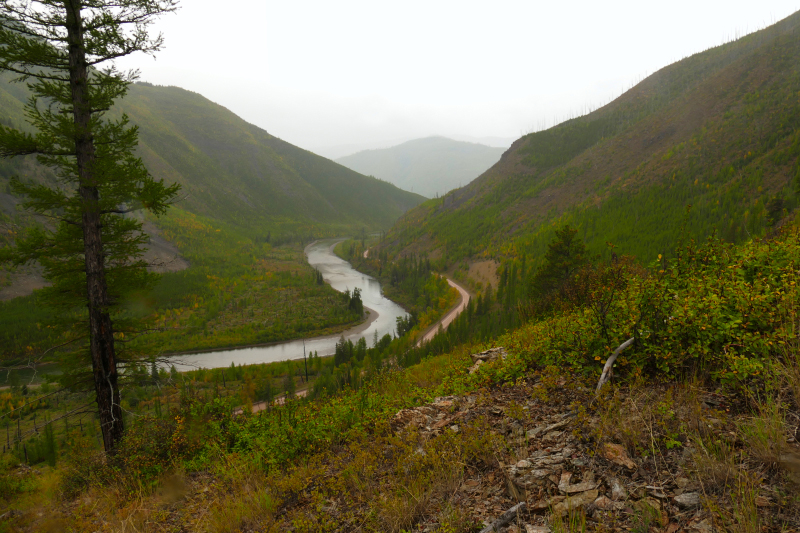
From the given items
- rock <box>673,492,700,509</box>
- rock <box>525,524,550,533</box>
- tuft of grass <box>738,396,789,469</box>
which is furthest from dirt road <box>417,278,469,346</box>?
rock <box>673,492,700,509</box>

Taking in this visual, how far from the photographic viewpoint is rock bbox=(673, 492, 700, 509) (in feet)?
10.9

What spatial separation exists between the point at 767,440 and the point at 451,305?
197 ft

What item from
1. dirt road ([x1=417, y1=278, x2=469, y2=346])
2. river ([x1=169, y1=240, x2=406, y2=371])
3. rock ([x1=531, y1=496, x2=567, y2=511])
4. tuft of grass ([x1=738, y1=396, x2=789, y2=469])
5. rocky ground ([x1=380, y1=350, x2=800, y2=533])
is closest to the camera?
rocky ground ([x1=380, y1=350, x2=800, y2=533])

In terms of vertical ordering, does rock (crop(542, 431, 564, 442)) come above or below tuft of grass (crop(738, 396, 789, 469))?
below

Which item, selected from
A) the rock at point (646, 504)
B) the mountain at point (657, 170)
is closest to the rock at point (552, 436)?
the rock at point (646, 504)

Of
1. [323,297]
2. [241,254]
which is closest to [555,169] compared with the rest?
[323,297]

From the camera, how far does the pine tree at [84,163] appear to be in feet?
29.6

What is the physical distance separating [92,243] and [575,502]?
1251cm

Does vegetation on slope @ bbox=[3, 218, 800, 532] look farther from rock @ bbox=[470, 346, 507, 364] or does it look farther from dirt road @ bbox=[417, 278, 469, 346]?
dirt road @ bbox=[417, 278, 469, 346]

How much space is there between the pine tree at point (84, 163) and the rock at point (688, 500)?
472 inches

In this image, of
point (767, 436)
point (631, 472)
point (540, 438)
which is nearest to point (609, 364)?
point (540, 438)

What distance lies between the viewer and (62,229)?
9953 millimetres

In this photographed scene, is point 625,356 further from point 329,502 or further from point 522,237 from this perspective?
point 522,237

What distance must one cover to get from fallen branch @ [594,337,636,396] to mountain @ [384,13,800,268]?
18.1 meters
